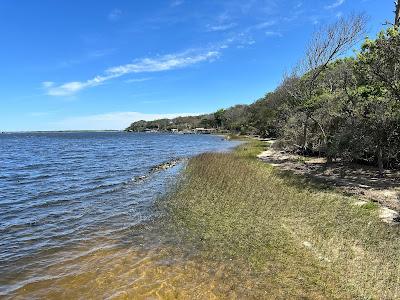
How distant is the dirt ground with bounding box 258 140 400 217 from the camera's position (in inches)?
580

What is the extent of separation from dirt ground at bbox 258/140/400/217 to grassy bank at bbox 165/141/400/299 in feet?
3.79

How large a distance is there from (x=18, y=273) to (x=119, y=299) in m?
3.44

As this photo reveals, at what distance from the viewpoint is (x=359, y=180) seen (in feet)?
61.7

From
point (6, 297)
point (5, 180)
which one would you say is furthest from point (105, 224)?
point (5, 180)

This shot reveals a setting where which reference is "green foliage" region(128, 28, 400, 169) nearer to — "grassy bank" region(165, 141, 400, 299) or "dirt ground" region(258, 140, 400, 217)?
"dirt ground" region(258, 140, 400, 217)

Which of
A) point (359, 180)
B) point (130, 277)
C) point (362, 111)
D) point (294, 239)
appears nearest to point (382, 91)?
point (362, 111)

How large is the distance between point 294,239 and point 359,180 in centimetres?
1037

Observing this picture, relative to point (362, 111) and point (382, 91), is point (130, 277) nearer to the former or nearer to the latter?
point (362, 111)

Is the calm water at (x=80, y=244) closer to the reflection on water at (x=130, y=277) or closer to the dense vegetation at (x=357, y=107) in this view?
the reflection on water at (x=130, y=277)

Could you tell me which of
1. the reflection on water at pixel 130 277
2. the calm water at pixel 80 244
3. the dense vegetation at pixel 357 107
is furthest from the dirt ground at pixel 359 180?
the calm water at pixel 80 244

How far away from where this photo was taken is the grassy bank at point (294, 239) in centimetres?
767

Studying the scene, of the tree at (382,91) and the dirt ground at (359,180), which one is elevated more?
the tree at (382,91)

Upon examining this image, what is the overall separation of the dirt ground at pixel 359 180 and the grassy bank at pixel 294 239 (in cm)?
115

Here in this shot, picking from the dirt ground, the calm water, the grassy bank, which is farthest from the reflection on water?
the dirt ground
